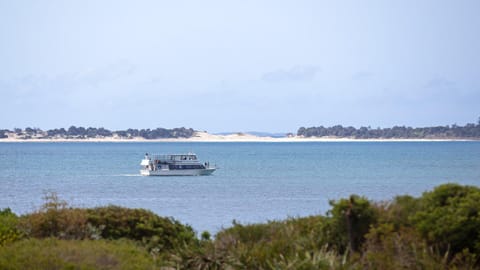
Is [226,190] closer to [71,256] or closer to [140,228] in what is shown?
[140,228]

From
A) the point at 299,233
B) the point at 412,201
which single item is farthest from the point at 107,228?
the point at 412,201

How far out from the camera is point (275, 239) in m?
14.2

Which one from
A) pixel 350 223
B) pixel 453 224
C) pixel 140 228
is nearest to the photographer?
pixel 453 224

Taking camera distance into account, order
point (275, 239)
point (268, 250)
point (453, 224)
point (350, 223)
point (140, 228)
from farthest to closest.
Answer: point (140, 228), point (275, 239), point (350, 223), point (268, 250), point (453, 224)

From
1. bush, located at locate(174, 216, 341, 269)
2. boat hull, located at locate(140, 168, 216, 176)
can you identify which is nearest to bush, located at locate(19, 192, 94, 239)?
bush, located at locate(174, 216, 341, 269)

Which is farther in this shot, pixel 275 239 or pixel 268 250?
pixel 275 239

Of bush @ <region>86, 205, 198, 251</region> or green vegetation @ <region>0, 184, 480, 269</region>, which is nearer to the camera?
green vegetation @ <region>0, 184, 480, 269</region>

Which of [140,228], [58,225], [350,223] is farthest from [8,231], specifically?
[350,223]

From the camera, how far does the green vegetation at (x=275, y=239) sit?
12.4 metres

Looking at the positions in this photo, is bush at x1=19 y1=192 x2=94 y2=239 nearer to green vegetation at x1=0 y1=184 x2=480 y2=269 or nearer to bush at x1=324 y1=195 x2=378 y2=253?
green vegetation at x1=0 y1=184 x2=480 y2=269

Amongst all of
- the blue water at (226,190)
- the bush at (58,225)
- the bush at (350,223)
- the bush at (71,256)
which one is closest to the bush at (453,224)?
the bush at (350,223)

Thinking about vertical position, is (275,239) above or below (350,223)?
below

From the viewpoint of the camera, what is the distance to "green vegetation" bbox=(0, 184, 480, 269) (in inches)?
490

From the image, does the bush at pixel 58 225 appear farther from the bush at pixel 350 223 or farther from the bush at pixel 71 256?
the bush at pixel 350 223
